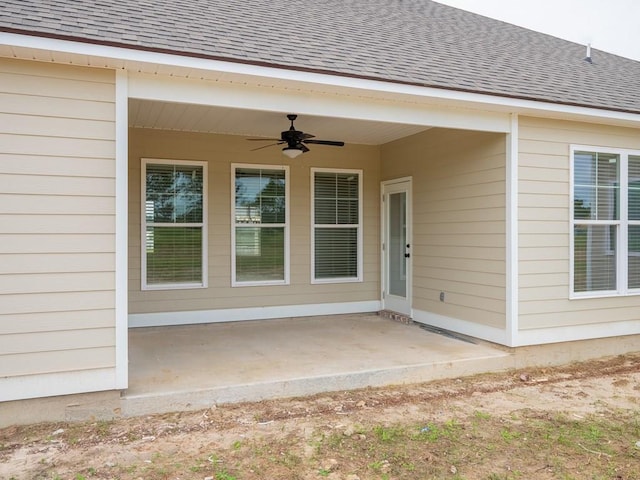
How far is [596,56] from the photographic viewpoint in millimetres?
7953

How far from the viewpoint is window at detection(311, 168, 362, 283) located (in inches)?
294

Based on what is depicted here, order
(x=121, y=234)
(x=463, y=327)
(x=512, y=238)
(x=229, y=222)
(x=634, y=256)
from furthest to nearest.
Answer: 1. (x=229, y=222)
2. (x=634, y=256)
3. (x=463, y=327)
4. (x=512, y=238)
5. (x=121, y=234)

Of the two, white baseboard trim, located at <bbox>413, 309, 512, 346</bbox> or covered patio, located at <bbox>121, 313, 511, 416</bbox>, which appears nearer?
covered patio, located at <bbox>121, 313, 511, 416</bbox>

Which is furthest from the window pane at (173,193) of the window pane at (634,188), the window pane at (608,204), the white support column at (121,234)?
the window pane at (634,188)

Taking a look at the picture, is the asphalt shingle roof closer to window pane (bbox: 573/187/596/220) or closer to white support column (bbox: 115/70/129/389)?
white support column (bbox: 115/70/129/389)

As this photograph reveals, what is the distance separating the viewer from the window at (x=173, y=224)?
21.2 ft

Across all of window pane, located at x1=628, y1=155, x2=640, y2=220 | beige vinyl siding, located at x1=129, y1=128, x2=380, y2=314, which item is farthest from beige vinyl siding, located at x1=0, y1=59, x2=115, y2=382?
window pane, located at x1=628, y1=155, x2=640, y2=220

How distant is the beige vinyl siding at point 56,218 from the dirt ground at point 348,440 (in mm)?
561

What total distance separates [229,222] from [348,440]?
13.2 feet

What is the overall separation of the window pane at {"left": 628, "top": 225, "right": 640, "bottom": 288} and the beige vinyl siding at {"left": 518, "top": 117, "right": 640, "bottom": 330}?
66 centimetres

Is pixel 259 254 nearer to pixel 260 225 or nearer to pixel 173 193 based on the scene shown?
pixel 260 225

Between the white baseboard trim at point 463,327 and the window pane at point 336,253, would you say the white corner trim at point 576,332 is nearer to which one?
the white baseboard trim at point 463,327

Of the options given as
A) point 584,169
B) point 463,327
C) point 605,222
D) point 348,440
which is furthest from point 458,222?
point 348,440

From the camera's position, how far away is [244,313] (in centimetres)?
694
